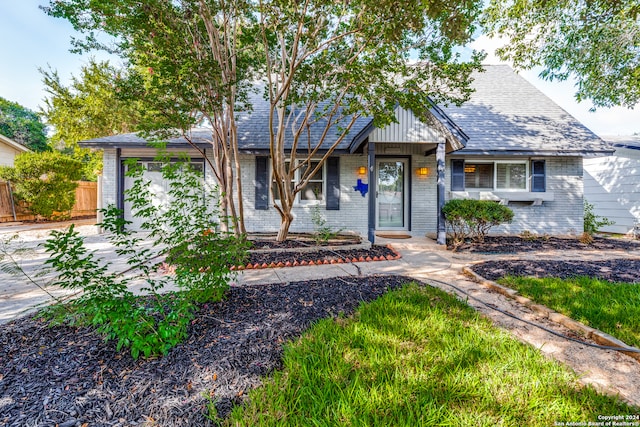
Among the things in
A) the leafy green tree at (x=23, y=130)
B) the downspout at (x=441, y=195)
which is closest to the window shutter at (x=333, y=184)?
the downspout at (x=441, y=195)

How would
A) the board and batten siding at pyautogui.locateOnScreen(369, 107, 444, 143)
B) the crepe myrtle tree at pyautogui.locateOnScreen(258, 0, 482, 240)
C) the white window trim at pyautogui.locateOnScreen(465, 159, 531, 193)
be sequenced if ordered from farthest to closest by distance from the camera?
1. the white window trim at pyautogui.locateOnScreen(465, 159, 531, 193)
2. the board and batten siding at pyautogui.locateOnScreen(369, 107, 444, 143)
3. the crepe myrtle tree at pyautogui.locateOnScreen(258, 0, 482, 240)

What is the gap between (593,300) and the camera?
313cm

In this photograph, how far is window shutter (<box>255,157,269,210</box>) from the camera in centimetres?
845

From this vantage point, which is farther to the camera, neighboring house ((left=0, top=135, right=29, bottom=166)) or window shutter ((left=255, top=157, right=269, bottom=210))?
→ neighboring house ((left=0, top=135, right=29, bottom=166))

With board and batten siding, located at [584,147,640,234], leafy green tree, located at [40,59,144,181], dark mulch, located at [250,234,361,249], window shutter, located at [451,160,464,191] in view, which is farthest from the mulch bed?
leafy green tree, located at [40,59,144,181]

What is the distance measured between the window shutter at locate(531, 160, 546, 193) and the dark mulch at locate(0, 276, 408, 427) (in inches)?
340

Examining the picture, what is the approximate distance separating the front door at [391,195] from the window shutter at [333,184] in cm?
134

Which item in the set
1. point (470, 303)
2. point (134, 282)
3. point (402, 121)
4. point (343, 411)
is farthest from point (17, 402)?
point (402, 121)

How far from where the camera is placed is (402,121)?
712cm

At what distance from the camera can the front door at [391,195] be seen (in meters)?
8.94

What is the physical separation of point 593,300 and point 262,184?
24.1 ft

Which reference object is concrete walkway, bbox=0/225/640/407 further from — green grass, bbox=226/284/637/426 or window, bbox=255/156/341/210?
window, bbox=255/156/341/210

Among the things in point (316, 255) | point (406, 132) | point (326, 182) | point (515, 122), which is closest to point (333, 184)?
point (326, 182)

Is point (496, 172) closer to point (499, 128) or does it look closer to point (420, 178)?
point (499, 128)
